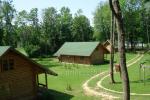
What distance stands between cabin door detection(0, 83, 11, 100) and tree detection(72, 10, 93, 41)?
255 ft

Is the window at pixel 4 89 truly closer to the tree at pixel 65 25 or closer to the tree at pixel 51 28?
the tree at pixel 51 28

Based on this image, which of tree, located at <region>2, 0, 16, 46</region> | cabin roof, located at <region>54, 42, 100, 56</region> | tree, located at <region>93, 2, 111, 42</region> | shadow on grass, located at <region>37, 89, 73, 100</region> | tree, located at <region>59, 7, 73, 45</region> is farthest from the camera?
tree, located at <region>93, 2, 111, 42</region>

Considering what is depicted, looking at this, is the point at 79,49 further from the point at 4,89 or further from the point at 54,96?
the point at 4,89

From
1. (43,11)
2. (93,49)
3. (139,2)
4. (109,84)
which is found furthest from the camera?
(43,11)

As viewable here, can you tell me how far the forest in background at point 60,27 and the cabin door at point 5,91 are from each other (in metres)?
52.8

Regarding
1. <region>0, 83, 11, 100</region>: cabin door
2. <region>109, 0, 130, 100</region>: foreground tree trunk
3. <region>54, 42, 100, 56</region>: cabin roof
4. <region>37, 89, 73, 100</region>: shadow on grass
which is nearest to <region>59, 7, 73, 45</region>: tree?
<region>54, 42, 100, 56</region>: cabin roof

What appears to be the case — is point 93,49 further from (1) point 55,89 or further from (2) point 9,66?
(2) point 9,66

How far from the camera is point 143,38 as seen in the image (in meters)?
102

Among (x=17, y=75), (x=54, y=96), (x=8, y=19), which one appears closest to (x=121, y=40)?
(x=17, y=75)

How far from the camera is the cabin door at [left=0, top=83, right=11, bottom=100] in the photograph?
31.4 m

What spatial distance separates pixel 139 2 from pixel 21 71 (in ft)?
246

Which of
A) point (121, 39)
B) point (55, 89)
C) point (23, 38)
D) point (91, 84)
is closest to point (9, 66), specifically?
point (55, 89)

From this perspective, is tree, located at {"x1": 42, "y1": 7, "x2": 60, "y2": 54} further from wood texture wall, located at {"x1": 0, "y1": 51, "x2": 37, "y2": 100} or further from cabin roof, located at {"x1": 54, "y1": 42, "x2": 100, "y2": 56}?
wood texture wall, located at {"x1": 0, "y1": 51, "x2": 37, "y2": 100}

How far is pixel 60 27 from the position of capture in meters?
105
